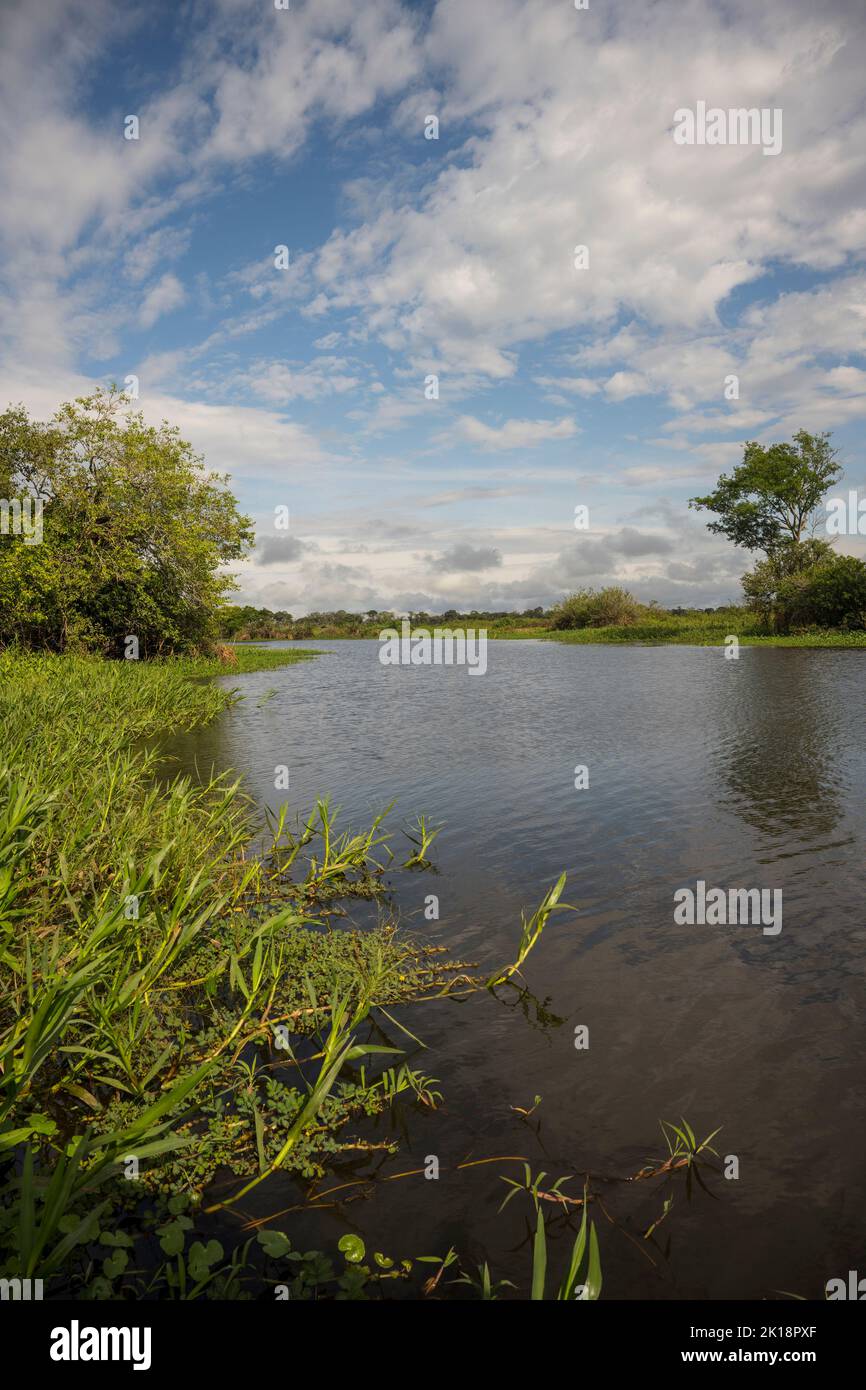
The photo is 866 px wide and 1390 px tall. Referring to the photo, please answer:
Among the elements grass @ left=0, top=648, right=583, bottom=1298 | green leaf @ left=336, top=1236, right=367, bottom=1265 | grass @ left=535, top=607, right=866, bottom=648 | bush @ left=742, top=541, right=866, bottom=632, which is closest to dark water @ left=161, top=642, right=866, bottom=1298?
green leaf @ left=336, top=1236, right=367, bottom=1265

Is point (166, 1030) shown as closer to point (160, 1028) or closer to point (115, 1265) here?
point (160, 1028)

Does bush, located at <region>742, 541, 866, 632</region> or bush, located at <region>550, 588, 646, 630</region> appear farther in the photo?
bush, located at <region>550, 588, 646, 630</region>

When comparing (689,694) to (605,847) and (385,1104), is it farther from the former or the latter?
(385,1104)

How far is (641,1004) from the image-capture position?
5.36 meters

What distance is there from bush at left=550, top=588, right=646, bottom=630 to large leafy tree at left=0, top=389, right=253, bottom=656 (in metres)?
49.2

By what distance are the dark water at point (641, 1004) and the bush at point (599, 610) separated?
196ft

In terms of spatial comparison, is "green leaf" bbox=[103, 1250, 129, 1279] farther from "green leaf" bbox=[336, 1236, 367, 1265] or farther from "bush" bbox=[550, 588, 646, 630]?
"bush" bbox=[550, 588, 646, 630]

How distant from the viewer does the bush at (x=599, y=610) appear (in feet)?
241

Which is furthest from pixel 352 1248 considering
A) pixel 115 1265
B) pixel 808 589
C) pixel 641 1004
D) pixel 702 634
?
pixel 702 634

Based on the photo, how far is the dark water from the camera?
3.37 metres

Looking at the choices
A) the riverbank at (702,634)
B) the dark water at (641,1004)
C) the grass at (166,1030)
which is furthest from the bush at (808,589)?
the grass at (166,1030)

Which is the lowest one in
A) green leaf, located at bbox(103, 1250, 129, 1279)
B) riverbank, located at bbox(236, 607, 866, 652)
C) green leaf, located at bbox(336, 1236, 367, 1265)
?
green leaf, located at bbox(336, 1236, 367, 1265)

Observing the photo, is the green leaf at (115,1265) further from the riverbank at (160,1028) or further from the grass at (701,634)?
the grass at (701,634)

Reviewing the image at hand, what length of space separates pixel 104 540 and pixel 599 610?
2257 inches
